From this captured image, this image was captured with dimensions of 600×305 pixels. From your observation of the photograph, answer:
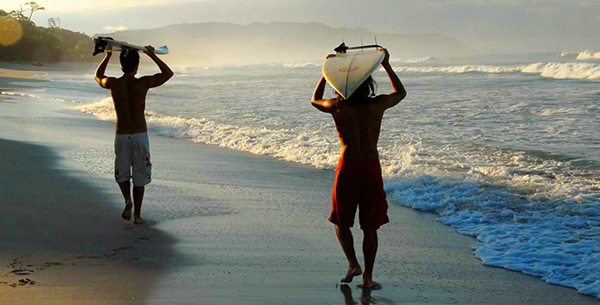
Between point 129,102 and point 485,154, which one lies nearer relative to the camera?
point 129,102

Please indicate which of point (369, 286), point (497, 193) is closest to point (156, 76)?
point (369, 286)

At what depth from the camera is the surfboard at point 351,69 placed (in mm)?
3836

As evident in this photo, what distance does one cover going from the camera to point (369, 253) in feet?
13.5

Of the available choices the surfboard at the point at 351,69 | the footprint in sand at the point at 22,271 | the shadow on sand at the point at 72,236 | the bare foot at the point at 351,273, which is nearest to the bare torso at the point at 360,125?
the surfboard at the point at 351,69

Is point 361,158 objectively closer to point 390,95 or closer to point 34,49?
point 390,95

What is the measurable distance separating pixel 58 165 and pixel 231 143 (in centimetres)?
404

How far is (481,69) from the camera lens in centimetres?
4141

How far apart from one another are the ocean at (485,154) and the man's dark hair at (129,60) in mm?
3348

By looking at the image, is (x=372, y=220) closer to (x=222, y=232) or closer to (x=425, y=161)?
(x=222, y=232)

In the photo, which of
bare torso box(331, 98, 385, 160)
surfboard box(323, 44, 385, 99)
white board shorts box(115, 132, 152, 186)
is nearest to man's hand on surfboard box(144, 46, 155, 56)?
white board shorts box(115, 132, 152, 186)

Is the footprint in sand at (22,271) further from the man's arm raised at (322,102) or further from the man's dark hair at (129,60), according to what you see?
the man's arm raised at (322,102)

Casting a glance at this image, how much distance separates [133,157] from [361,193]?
2.51m

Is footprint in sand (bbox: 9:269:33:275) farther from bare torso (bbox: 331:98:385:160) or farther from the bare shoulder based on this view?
the bare shoulder

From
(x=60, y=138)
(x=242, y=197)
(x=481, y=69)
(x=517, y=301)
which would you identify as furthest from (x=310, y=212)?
(x=481, y=69)
